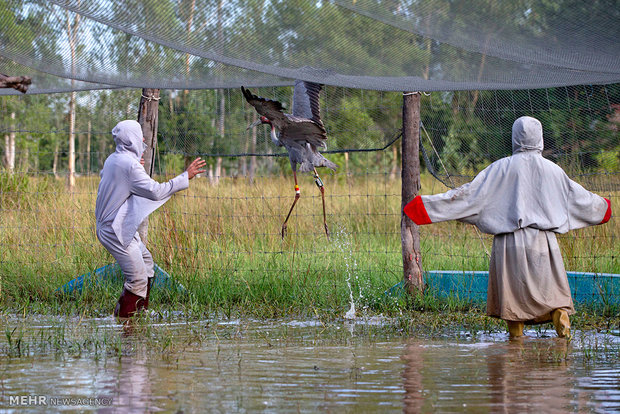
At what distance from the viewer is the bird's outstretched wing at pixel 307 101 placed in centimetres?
776

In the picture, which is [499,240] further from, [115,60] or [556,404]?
[115,60]

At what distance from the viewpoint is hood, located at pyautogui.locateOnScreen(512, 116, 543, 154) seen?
659 centimetres

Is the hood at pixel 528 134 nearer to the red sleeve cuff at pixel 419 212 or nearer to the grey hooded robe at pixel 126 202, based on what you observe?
the red sleeve cuff at pixel 419 212

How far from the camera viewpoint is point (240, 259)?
942 centimetres

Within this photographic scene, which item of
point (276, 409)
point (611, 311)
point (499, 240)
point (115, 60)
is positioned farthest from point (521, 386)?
point (115, 60)

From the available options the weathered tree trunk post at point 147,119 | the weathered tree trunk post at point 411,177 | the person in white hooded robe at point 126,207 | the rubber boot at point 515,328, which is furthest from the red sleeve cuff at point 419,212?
the weathered tree trunk post at point 147,119

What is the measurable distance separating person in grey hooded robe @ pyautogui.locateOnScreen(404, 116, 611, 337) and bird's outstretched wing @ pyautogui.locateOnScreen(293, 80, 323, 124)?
1.60 meters

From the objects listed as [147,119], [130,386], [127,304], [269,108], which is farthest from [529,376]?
[147,119]

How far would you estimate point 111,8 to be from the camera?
582cm

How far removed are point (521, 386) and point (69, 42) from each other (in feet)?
15.0

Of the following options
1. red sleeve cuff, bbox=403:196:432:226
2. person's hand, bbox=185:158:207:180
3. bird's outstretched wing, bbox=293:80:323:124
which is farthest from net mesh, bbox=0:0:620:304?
red sleeve cuff, bbox=403:196:432:226

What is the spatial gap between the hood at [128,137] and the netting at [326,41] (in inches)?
17.2

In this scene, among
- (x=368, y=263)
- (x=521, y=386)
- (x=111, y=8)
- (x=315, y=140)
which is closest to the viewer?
(x=521, y=386)

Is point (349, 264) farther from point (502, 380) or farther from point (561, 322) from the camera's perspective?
point (502, 380)
